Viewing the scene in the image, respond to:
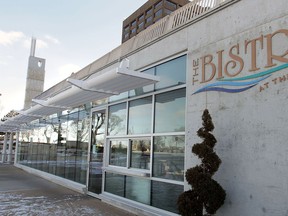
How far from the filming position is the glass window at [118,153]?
317 inches

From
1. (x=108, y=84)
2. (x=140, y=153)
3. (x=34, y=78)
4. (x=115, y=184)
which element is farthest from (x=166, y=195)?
(x=34, y=78)

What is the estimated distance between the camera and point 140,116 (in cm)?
757

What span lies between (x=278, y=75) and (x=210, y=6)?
7.57 feet

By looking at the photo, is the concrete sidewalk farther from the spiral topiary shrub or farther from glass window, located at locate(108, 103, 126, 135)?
the spiral topiary shrub

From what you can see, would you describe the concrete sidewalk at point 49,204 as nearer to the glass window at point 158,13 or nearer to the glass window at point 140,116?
the glass window at point 140,116

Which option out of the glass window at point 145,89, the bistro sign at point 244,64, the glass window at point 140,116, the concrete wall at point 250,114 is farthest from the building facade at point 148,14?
the concrete wall at point 250,114

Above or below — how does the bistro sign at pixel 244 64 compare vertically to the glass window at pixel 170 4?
below

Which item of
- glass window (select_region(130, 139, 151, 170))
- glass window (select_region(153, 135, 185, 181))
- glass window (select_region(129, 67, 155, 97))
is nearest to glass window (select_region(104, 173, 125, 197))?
glass window (select_region(130, 139, 151, 170))

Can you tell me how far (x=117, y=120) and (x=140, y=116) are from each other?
1336 millimetres

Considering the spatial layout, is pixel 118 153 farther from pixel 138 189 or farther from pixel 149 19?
pixel 149 19

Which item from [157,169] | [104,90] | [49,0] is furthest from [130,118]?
[49,0]

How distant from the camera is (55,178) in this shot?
12.7 metres

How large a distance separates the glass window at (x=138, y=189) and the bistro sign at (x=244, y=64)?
2736mm

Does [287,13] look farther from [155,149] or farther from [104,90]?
[104,90]
